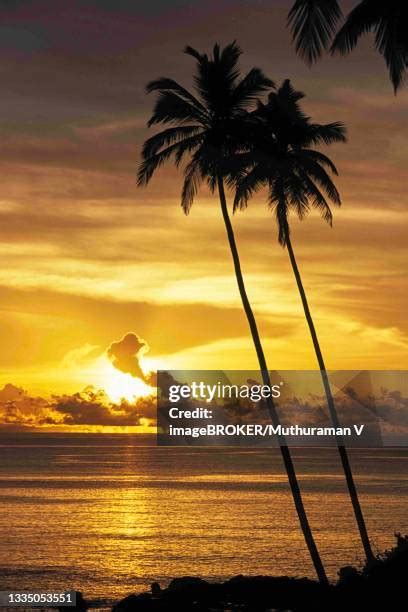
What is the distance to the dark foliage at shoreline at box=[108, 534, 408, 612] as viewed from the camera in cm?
2588

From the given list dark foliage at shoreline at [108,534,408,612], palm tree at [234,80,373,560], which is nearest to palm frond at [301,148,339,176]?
palm tree at [234,80,373,560]

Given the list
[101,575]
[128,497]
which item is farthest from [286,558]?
[128,497]

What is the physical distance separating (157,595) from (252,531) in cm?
6430

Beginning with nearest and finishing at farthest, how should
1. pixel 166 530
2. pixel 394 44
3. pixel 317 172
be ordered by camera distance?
pixel 394 44 → pixel 317 172 → pixel 166 530

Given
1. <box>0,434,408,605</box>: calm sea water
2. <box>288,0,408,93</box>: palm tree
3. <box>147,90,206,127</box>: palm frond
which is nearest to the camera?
<box>288,0,408,93</box>: palm tree

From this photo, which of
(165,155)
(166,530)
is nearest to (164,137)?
(165,155)

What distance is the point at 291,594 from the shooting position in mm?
32219

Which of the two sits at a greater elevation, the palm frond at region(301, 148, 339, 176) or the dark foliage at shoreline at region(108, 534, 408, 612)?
the palm frond at region(301, 148, 339, 176)

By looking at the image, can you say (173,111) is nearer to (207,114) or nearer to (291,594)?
(207,114)

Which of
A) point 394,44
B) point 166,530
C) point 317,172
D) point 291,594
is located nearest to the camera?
point 394,44

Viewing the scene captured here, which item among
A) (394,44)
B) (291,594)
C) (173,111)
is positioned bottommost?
(291,594)

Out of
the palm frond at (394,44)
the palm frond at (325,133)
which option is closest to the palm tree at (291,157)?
the palm frond at (325,133)

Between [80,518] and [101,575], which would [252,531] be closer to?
[80,518]

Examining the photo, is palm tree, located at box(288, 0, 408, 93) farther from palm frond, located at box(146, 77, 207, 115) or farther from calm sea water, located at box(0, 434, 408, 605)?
calm sea water, located at box(0, 434, 408, 605)
